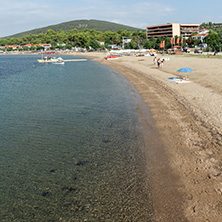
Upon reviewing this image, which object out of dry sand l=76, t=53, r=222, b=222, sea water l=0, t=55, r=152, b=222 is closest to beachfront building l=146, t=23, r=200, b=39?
dry sand l=76, t=53, r=222, b=222

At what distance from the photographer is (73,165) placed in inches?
426

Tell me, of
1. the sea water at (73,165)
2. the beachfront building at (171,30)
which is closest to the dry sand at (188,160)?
the sea water at (73,165)

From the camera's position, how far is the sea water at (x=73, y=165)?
7.96 meters

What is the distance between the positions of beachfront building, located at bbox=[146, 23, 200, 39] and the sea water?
161200mm

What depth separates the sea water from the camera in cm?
796

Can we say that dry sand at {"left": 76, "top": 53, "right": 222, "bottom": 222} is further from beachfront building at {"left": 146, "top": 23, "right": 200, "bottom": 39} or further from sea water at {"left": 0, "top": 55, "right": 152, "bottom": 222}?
beachfront building at {"left": 146, "top": 23, "right": 200, "bottom": 39}

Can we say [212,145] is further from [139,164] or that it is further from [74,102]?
[74,102]

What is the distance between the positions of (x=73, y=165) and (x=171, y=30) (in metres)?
171

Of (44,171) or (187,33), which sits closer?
(44,171)

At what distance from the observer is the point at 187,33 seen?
608 ft

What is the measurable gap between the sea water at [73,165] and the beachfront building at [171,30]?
161 meters

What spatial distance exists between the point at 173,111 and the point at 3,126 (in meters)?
11.8

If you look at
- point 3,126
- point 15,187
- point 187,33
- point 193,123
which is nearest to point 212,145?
point 193,123

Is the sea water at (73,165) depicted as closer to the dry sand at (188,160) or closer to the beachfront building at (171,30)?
the dry sand at (188,160)
